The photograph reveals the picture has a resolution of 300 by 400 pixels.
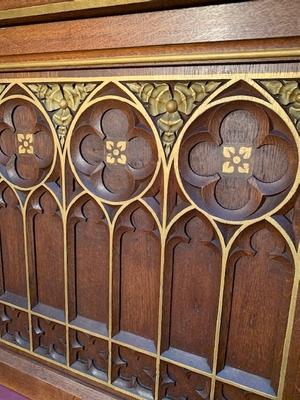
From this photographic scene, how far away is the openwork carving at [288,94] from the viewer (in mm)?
516

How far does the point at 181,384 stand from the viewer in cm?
72

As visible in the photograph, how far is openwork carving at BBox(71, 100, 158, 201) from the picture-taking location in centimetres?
64

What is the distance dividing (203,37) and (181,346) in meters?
0.61

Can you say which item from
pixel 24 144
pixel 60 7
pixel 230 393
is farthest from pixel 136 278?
pixel 60 7

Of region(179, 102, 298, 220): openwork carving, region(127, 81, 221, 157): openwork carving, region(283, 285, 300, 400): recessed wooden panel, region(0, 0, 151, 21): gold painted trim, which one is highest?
region(0, 0, 151, 21): gold painted trim

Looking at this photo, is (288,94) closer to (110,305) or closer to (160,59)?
(160,59)

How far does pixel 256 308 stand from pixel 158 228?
0.79 feet

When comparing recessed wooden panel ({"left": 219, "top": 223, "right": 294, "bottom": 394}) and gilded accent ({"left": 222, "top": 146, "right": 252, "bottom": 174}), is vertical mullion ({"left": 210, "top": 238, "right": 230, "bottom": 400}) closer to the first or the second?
recessed wooden panel ({"left": 219, "top": 223, "right": 294, "bottom": 394})

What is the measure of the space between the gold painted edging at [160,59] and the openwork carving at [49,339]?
24.2 inches

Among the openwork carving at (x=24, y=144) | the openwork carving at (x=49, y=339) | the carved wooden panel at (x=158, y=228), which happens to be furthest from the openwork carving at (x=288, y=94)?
the openwork carving at (x=49, y=339)

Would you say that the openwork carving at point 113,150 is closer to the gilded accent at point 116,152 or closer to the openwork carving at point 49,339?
the gilded accent at point 116,152

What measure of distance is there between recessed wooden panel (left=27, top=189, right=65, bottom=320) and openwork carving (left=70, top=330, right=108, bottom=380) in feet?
0.23

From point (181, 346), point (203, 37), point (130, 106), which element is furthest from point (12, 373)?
point (203, 37)

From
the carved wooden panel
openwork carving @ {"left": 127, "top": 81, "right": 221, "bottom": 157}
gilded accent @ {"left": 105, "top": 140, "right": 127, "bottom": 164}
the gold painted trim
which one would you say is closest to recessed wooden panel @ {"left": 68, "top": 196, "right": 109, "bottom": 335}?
→ the carved wooden panel
